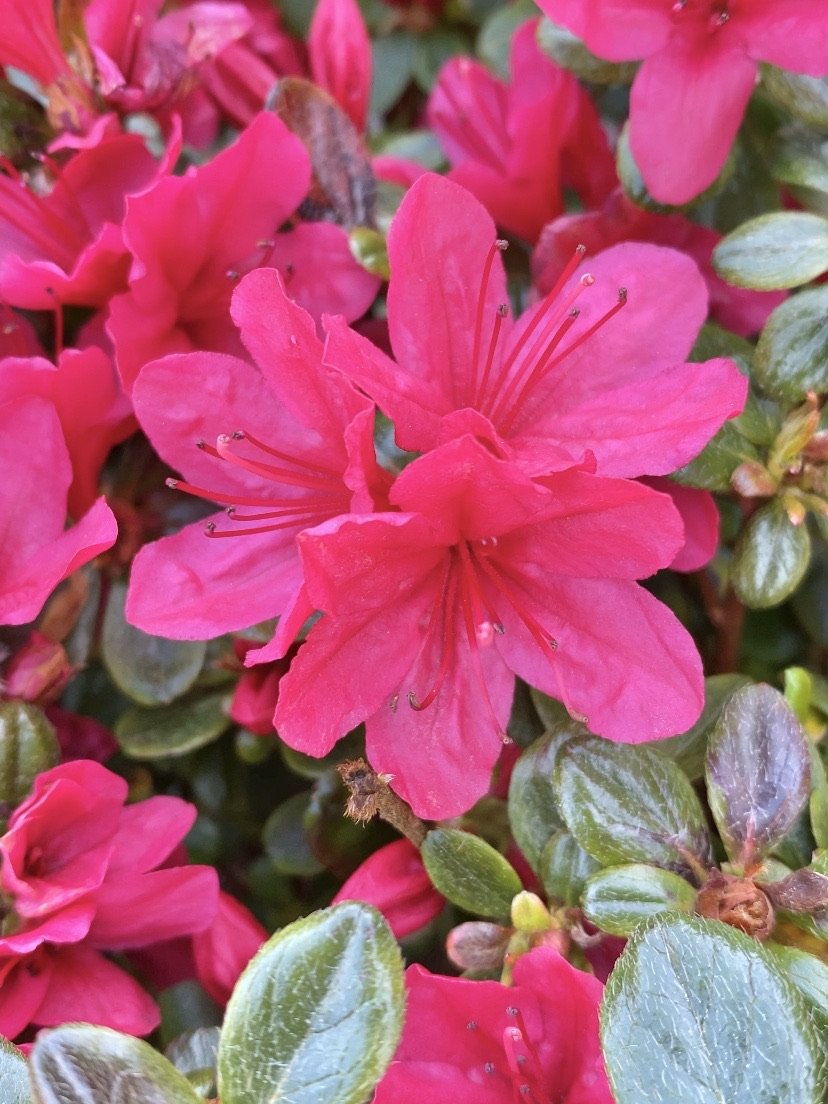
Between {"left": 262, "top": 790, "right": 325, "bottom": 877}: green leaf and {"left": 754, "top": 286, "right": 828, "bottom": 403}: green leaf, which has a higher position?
{"left": 754, "top": 286, "right": 828, "bottom": 403}: green leaf

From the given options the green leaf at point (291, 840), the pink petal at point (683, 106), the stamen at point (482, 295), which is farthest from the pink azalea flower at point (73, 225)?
the green leaf at point (291, 840)

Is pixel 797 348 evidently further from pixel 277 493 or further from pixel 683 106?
pixel 277 493

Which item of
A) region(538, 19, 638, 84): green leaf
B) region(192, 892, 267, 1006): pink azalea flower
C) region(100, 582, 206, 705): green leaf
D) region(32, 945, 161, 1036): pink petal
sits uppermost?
region(538, 19, 638, 84): green leaf

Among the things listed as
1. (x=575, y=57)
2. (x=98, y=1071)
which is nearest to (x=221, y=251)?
(x=575, y=57)

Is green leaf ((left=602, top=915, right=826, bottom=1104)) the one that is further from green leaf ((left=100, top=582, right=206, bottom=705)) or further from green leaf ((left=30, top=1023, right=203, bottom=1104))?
green leaf ((left=100, top=582, right=206, bottom=705))

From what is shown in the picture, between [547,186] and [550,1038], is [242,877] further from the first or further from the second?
[547,186]

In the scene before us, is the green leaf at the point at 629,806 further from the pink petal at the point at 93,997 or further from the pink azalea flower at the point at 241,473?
the pink petal at the point at 93,997

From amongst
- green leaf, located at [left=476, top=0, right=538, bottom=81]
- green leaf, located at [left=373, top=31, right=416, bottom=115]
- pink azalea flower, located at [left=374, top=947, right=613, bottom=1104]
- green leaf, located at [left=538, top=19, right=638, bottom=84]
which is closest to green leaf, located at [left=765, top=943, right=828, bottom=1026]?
pink azalea flower, located at [left=374, top=947, right=613, bottom=1104]
